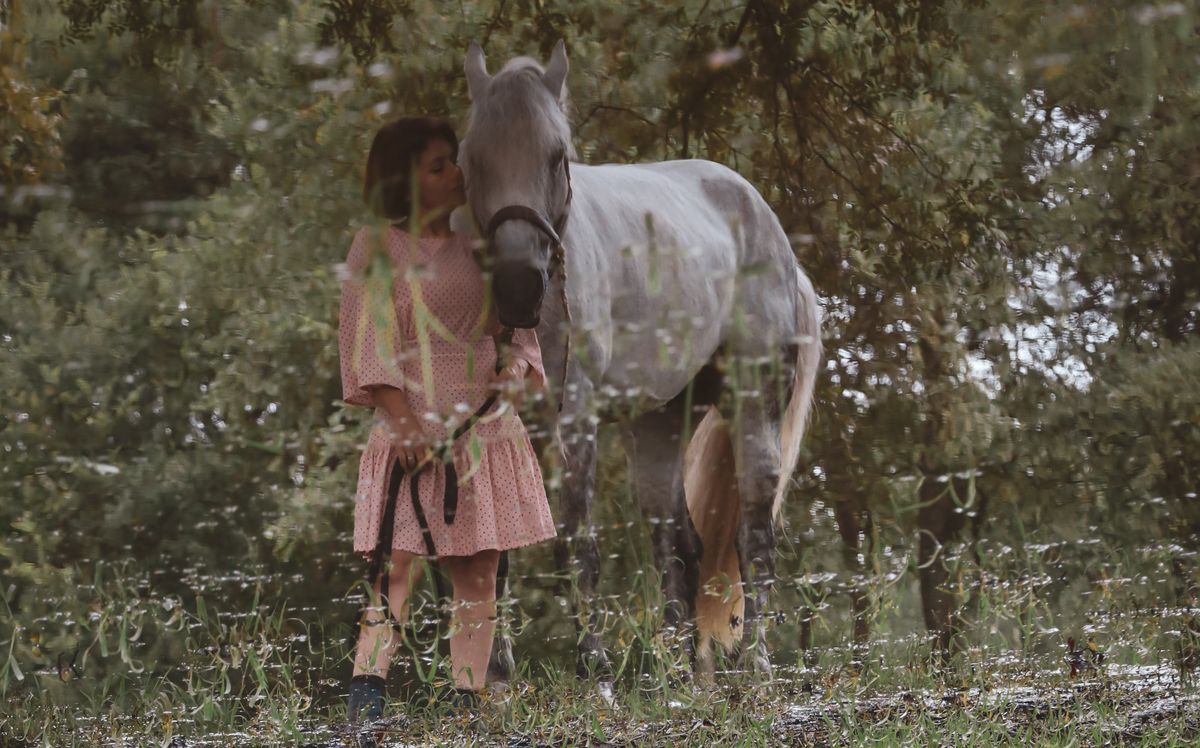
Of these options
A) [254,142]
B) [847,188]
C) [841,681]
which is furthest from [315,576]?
[841,681]

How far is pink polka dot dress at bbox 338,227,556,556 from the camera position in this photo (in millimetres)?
3230

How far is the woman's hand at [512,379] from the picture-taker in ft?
10.5

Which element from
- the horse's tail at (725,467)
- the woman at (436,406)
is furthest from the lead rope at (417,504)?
the horse's tail at (725,467)

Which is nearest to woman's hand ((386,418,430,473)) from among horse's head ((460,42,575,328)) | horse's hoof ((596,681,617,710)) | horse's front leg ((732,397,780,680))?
horse's head ((460,42,575,328))

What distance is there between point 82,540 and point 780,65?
6.10 m

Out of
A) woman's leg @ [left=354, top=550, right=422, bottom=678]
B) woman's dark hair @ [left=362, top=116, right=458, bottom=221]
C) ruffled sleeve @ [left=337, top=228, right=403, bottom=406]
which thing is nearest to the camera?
ruffled sleeve @ [left=337, top=228, right=403, bottom=406]

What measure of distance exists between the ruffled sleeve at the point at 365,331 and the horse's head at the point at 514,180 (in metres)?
0.26

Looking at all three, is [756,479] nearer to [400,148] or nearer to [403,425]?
[403,425]

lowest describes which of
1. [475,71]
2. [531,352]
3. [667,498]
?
[667,498]

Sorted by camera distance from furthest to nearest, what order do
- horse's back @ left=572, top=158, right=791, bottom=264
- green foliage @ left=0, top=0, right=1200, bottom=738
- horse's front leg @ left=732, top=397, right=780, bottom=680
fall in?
1. horse's front leg @ left=732, top=397, right=780, bottom=680
2. green foliage @ left=0, top=0, right=1200, bottom=738
3. horse's back @ left=572, top=158, right=791, bottom=264

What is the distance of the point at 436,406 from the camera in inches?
128

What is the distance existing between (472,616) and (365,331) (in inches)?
28.6

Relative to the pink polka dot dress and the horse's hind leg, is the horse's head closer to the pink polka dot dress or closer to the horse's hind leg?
the pink polka dot dress

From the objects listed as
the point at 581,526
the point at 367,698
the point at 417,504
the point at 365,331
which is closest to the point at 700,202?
the point at 581,526
